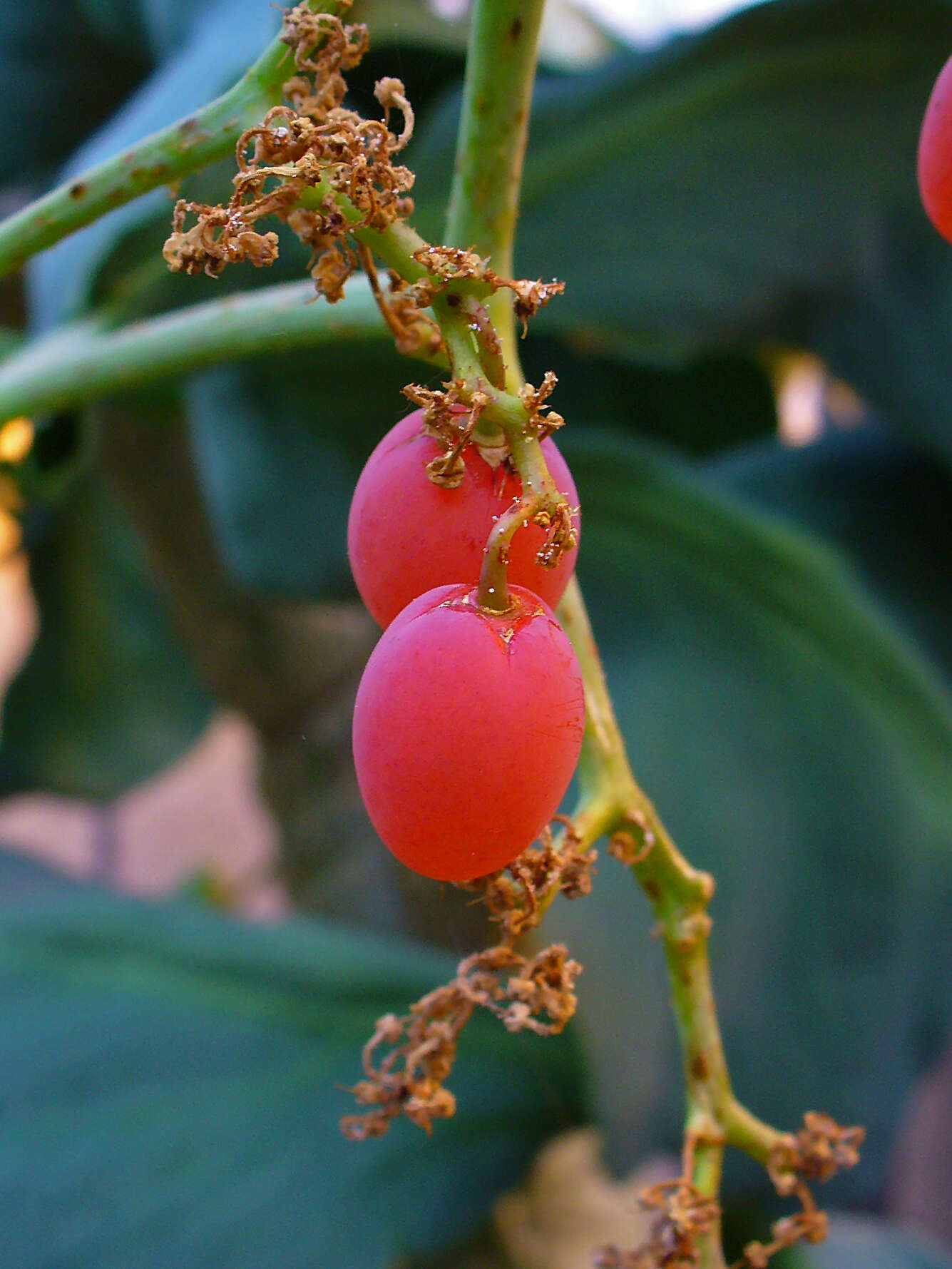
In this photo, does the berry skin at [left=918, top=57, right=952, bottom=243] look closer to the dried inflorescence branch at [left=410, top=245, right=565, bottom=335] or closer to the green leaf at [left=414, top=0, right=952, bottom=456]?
the dried inflorescence branch at [left=410, top=245, right=565, bottom=335]

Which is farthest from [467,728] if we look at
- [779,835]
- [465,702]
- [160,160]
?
[779,835]

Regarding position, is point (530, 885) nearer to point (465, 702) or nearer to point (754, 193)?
point (465, 702)

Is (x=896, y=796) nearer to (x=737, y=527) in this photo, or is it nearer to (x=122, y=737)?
(x=737, y=527)

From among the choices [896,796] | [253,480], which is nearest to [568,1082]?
[896,796]

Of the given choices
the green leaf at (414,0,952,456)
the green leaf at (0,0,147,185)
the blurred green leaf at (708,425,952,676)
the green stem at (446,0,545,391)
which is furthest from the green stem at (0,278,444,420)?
the green leaf at (0,0,147,185)

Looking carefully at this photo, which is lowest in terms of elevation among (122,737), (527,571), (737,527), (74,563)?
(527,571)

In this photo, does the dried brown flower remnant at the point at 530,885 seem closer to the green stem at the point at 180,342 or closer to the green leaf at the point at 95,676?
the green stem at the point at 180,342

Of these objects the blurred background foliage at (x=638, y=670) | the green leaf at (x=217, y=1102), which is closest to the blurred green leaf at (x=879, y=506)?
the blurred background foliage at (x=638, y=670)
